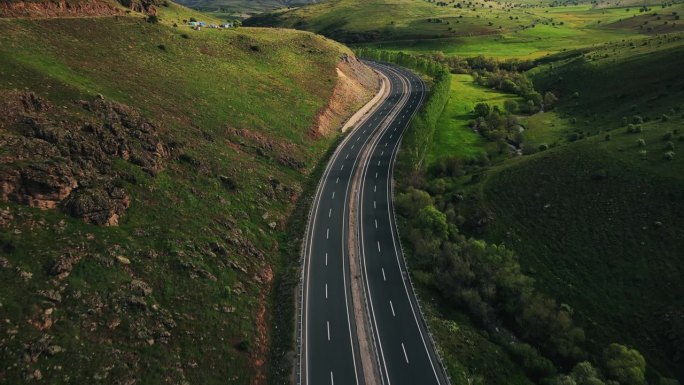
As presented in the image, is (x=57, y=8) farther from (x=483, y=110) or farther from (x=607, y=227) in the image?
(x=483, y=110)

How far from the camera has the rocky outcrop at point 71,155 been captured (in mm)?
40750

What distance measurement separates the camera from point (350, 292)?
174 ft

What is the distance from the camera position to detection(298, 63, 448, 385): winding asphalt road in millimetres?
42625

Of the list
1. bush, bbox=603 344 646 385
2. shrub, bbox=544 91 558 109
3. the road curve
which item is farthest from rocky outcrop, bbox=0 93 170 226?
shrub, bbox=544 91 558 109

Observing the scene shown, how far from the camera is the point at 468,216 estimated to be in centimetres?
7081

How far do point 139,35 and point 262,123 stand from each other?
3490cm

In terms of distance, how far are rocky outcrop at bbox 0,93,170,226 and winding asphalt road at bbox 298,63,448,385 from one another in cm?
2506

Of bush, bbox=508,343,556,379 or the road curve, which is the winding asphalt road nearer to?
the road curve

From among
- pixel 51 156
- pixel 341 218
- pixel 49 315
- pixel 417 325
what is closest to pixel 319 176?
pixel 341 218

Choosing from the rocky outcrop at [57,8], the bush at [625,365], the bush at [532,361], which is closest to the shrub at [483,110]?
the bush at [625,365]

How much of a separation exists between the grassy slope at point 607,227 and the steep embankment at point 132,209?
38144 millimetres

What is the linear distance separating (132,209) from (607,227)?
2574 inches

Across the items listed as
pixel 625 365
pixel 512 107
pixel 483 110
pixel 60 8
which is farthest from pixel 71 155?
pixel 512 107

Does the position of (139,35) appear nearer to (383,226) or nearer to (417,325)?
(383,226)
